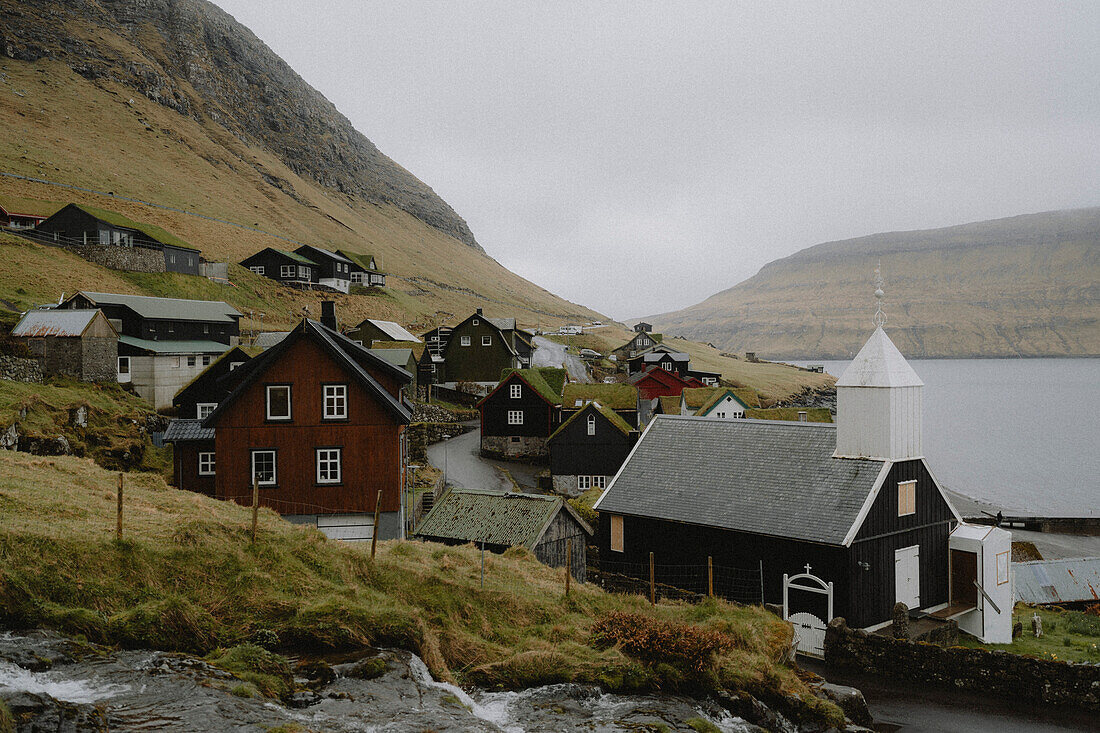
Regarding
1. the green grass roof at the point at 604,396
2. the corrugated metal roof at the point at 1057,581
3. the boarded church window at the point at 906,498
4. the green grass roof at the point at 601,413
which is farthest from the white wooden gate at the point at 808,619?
the green grass roof at the point at 604,396

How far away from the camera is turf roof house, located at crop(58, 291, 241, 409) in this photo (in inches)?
1870

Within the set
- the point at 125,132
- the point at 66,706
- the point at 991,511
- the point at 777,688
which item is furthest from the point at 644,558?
the point at 125,132

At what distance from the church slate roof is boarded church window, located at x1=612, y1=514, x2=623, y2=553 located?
420mm

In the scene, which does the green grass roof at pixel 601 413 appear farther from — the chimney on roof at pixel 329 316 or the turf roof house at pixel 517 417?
the chimney on roof at pixel 329 316

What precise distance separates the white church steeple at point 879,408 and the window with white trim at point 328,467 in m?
19.1

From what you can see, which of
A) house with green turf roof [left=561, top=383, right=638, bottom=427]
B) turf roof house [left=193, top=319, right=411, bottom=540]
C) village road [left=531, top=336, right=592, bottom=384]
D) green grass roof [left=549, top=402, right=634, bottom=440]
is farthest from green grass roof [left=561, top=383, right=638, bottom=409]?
turf roof house [left=193, top=319, right=411, bottom=540]

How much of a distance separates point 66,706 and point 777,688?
12.9 m

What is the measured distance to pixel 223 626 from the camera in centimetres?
1253

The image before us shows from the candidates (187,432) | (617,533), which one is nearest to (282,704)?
(617,533)

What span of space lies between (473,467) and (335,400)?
2538 cm

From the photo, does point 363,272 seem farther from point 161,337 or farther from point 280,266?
point 161,337

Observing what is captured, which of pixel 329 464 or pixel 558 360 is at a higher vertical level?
pixel 558 360

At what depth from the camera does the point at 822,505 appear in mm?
24438

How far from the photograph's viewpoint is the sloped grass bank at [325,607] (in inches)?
475
